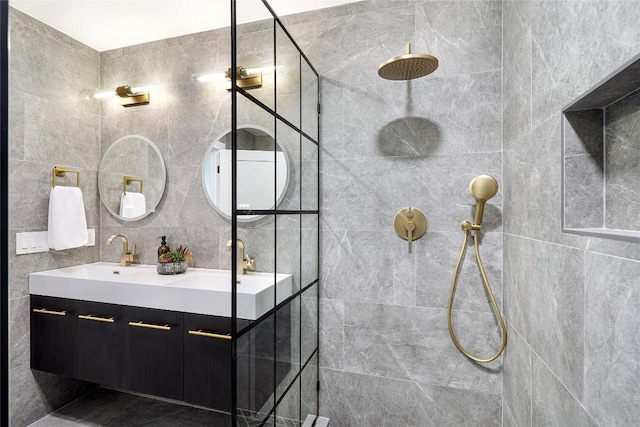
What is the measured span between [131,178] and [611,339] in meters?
2.69

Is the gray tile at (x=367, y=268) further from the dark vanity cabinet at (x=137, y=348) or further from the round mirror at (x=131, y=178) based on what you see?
the round mirror at (x=131, y=178)

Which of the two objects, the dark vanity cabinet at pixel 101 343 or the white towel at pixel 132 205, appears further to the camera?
the white towel at pixel 132 205

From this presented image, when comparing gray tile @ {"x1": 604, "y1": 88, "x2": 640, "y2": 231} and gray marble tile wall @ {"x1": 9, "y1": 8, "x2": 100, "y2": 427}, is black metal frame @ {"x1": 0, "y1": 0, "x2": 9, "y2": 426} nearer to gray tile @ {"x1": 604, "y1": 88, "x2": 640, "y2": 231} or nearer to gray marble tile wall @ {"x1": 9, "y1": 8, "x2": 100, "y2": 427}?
gray tile @ {"x1": 604, "y1": 88, "x2": 640, "y2": 231}

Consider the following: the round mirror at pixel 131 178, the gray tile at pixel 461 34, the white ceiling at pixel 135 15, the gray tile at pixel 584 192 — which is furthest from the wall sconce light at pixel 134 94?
the gray tile at pixel 584 192

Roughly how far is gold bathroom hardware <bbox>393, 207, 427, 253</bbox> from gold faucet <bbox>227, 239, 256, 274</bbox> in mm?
844

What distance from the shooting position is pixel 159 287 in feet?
5.41

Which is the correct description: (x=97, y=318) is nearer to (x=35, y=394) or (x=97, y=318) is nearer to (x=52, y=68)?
(x=35, y=394)

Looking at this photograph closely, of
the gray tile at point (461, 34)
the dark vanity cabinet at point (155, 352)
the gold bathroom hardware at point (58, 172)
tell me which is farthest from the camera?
the gold bathroom hardware at point (58, 172)

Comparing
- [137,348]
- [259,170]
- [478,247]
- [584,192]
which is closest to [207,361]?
[137,348]

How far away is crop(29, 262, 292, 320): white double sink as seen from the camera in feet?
4.00

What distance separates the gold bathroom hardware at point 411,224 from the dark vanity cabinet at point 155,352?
1252 millimetres

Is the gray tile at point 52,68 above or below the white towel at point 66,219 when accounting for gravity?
above

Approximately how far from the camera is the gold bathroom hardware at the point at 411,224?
5.25 ft

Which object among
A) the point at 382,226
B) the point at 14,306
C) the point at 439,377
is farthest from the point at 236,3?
the point at 14,306
